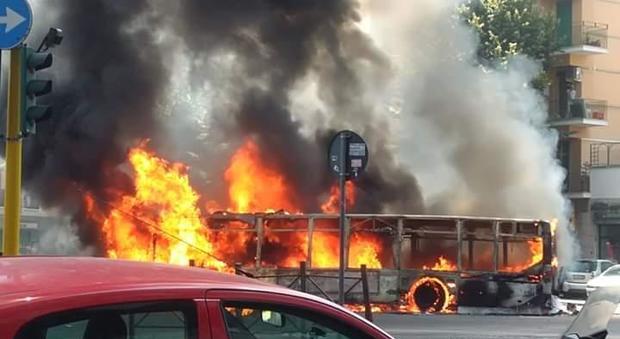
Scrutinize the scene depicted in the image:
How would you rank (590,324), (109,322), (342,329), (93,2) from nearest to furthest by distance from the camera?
(109,322) → (342,329) → (590,324) → (93,2)

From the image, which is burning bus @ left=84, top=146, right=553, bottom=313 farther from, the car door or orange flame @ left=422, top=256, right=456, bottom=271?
the car door

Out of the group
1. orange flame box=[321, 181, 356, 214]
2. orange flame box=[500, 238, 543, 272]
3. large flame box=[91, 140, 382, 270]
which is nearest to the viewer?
large flame box=[91, 140, 382, 270]

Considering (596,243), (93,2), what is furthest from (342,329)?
(596,243)

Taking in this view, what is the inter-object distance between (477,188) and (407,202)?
3410 millimetres

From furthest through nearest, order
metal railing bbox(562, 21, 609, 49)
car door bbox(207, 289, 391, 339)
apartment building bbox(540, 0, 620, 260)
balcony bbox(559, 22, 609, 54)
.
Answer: metal railing bbox(562, 21, 609, 49) → balcony bbox(559, 22, 609, 54) → apartment building bbox(540, 0, 620, 260) → car door bbox(207, 289, 391, 339)

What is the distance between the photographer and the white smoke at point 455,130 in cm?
2553

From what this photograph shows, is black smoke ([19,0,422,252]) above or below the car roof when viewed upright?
above

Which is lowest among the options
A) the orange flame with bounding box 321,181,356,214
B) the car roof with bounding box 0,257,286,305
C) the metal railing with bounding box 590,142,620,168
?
the car roof with bounding box 0,257,286,305

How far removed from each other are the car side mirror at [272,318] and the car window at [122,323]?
29 centimetres

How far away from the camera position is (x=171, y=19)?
2247 cm

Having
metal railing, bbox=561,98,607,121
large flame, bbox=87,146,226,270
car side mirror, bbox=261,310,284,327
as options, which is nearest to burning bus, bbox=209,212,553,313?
large flame, bbox=87,146,226,270

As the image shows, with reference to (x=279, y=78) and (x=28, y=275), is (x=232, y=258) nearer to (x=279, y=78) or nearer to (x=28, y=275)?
(x=279, y=78)

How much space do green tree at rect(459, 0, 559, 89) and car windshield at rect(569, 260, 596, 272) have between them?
7678mm

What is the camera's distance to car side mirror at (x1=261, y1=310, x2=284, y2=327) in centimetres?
307
